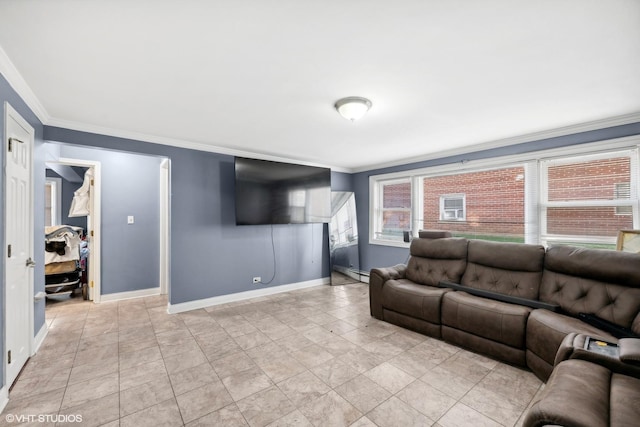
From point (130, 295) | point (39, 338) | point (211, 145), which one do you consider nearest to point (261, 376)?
point (39, 338)

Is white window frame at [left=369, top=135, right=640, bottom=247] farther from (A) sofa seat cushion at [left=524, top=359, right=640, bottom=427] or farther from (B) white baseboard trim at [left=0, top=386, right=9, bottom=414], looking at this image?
(B) white baseboard trim at [left=0, top=386, right=9, bottom=414]

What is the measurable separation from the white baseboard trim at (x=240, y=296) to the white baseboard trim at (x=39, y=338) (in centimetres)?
121

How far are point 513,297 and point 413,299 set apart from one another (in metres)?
0.96

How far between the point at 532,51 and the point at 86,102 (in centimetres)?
360

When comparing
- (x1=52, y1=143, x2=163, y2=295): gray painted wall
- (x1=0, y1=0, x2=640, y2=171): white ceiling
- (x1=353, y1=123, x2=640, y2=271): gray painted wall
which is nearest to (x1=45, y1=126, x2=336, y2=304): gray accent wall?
(x1=52, y1=143, x2=163, y2=295): gray painted wall

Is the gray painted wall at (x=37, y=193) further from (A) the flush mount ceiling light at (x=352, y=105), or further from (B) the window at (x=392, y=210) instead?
(B) the window at (x=392, y=210)

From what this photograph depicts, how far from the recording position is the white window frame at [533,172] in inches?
113

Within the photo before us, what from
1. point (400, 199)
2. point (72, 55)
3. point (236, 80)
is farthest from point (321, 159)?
point (72, 55)

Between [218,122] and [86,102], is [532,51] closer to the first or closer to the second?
[218,122]

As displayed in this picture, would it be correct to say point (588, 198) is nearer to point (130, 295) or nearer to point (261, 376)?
point (261, 376)

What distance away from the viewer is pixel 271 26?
151cm

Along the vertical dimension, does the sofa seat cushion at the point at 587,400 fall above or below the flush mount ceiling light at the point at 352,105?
below

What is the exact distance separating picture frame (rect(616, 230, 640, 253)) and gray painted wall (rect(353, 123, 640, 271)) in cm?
104

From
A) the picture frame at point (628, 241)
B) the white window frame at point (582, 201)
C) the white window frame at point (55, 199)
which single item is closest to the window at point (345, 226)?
the white window frame at point (582, 201)
